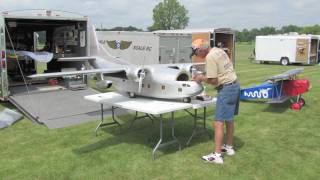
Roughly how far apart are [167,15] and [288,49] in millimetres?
77347

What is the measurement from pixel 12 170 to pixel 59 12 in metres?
6.34

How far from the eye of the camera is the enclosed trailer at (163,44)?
18766 mm

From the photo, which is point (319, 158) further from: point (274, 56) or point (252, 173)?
point (274, 56)

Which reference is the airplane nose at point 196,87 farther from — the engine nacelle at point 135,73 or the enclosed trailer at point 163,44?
the enclosed trailer at point 163,44

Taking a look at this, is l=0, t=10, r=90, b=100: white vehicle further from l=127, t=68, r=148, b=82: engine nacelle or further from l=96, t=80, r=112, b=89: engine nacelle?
l=127, t=68, r=148, b=82: engine nacelle

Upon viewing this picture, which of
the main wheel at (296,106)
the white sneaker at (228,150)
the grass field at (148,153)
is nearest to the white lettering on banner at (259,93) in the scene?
the main wheel at (296,106)

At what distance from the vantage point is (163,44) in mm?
18688

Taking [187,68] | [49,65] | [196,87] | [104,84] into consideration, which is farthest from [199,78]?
[49,65]

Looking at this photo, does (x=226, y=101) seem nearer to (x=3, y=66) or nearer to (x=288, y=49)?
(x=3, y=66)

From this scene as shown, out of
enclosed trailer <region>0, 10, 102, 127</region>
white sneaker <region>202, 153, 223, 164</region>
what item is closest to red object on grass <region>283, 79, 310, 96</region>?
white sneaker <region>202, 153, 223, 164</region>

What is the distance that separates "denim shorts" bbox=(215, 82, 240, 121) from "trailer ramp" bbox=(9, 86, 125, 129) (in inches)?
156

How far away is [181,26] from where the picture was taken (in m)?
106

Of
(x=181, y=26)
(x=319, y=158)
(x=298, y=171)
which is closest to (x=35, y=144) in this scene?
(x=298, y=171)

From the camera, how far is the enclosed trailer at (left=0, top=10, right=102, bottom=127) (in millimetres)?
9289
